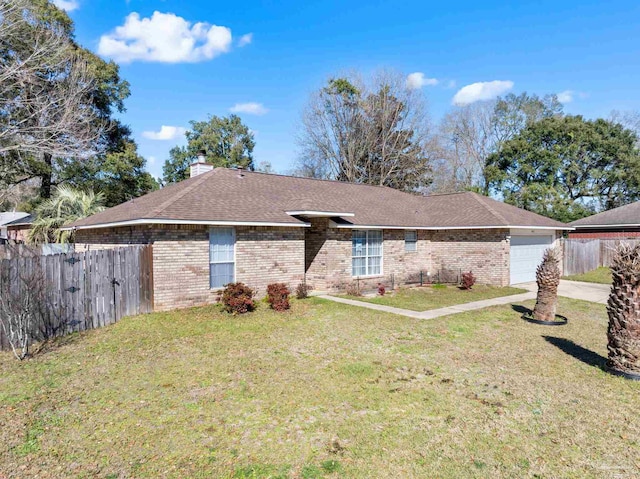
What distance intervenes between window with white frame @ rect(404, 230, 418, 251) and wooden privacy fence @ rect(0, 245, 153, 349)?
11570 millimetres

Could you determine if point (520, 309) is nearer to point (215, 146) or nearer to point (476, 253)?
point (476, 253)

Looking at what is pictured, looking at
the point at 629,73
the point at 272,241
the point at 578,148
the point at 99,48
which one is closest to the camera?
the point at 272,241

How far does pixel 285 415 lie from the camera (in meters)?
5.02

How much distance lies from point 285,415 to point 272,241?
Answer: 339 inches

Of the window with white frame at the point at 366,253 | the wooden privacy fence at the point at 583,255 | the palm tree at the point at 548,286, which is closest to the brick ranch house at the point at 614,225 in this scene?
the wooden privacy fence at the point at 583,255

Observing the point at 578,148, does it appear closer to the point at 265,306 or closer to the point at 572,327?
the point at 572,327

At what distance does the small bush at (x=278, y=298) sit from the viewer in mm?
11312

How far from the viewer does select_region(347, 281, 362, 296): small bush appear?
14.7 metres

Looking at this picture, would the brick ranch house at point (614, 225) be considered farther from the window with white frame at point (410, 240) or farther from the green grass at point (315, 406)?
the green grass at point (315, 406)

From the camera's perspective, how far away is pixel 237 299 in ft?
34.9

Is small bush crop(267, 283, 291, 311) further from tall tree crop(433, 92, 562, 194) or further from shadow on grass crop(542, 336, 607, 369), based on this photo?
tall tree crop(433, 92, 562, 194)

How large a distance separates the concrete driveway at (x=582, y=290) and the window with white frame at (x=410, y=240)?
4790 millimetres

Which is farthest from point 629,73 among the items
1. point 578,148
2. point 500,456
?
point 500,456

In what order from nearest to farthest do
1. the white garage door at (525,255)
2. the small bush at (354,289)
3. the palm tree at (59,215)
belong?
the small bush at (354,289), the palm tree at (59,215), the white garage door at (525,255)
